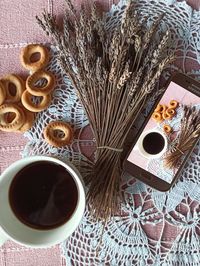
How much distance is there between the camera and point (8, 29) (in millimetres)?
1001

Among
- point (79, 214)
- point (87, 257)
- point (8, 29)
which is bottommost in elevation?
point (87, 257)

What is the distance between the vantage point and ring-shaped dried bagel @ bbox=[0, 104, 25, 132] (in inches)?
38.0

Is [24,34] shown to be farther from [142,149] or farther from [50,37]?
[142,149]

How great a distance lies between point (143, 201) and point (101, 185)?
0.30 feet

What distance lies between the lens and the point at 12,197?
0.95m

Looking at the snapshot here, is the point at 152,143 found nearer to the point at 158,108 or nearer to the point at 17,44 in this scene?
the point at 158,108

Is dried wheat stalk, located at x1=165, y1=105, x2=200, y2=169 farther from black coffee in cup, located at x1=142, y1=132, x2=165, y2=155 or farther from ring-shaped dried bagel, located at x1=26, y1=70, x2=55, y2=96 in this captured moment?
ring-shaped dried bagel, located at x1=26, y1=70, x2=55, y2=96

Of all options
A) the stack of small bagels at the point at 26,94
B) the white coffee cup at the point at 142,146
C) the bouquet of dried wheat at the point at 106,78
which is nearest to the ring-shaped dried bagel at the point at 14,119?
the stack of small bagels at the point at 26,94

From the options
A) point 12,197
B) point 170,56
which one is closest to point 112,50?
point 170,56

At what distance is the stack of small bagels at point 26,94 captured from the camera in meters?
0.97

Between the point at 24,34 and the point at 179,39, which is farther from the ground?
the point at 179,39

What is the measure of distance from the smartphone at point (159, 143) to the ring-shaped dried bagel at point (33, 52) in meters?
0.22

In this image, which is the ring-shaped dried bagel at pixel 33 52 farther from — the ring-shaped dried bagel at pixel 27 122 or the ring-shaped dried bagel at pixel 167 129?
the ring-shaped dried bagel at pixel 167 129

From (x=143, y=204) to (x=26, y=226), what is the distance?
0.22m
